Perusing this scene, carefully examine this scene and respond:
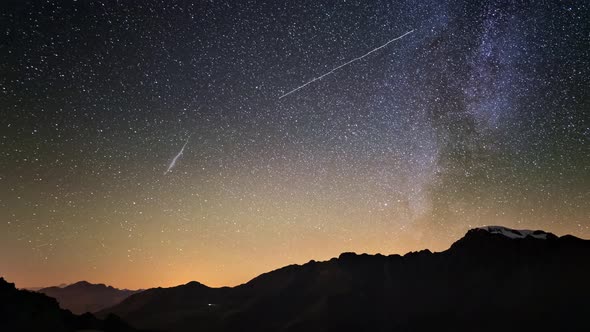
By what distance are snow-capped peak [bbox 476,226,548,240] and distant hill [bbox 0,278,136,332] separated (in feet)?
458

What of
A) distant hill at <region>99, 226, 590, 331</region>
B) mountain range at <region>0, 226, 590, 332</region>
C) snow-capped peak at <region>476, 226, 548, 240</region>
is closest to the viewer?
distant hill at <region>99, 226, 590, 331</region>

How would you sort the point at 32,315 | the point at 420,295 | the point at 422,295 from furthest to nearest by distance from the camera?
the point at 420,295
the point at 422,295
the point at 32,315

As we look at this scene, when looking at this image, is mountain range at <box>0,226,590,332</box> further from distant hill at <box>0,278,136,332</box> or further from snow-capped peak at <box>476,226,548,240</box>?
distant hill at <box>0,278,136,332</box>

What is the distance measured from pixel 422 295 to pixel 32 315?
4573 inches

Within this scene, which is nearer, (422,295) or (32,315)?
(32,315)

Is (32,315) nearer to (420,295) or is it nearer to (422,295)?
(420,295)

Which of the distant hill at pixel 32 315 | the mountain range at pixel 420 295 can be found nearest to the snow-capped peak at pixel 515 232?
the mountain range at pixel 420 295

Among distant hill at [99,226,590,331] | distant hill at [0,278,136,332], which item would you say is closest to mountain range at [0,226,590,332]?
distant hill at [99,226,590,331]

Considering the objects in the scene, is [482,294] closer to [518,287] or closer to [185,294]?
[518,287]

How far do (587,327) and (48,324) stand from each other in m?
118

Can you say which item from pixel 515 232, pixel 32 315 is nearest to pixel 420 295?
pixel 515 232

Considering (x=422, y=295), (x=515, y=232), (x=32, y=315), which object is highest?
(x=515, y=232)

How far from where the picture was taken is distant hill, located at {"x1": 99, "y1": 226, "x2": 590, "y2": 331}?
372 feet

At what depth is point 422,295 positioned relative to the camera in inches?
5276
